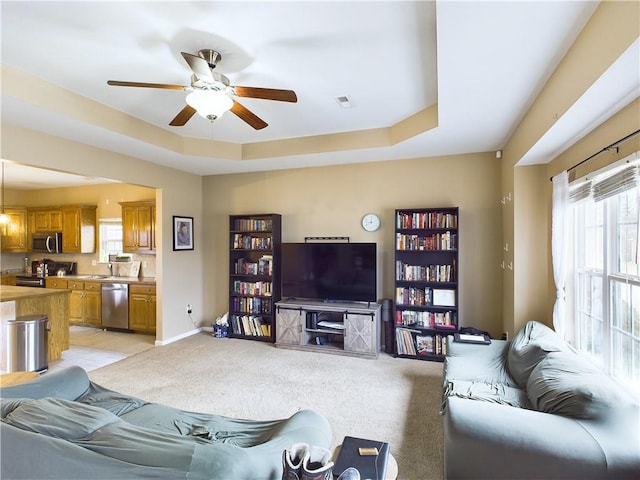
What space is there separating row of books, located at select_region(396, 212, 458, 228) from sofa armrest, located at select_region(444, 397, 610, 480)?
2.84 meters

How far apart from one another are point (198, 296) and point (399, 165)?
153 inches

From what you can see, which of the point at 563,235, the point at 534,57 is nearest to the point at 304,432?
the point at 534,57

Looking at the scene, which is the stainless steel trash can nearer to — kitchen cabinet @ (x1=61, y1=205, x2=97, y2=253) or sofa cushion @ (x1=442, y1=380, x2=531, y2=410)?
kitchen cabinet @ (x1=61, y1=205, x2=97, y2=253)

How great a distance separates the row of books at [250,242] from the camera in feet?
17.5

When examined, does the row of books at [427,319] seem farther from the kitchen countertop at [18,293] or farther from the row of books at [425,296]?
the kitchen countertop at [18,293]

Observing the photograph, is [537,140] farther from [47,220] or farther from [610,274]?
[47,220]

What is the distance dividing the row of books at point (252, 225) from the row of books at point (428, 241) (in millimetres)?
1982

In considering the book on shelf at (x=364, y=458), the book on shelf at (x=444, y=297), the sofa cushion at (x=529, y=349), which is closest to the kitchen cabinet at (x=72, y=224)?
the book on shelf at (x=444, y=297)

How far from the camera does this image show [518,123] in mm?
3369

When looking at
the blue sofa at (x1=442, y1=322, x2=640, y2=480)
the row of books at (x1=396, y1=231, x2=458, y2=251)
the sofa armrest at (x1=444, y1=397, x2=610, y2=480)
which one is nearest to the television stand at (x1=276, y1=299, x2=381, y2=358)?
the row of books at (x1=396, y1=231, x2=458, y2=251)

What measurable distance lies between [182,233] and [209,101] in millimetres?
3491

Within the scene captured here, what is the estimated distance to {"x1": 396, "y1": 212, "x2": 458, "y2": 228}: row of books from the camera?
4.43m

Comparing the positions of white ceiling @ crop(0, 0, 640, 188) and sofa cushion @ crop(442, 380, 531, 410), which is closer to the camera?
white ceiling @ crop(0, 0, 640, 188)

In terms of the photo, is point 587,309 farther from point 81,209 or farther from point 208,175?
point 81,209
